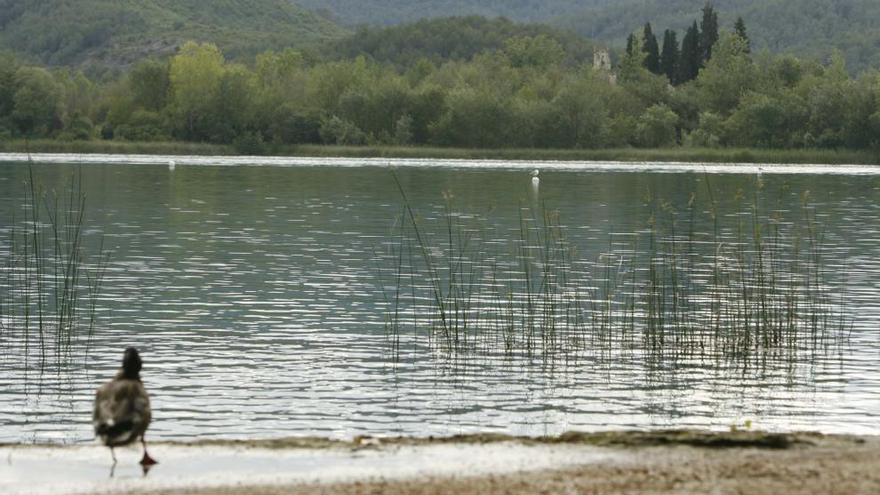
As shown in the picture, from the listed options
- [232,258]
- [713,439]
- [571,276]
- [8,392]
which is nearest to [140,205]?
[232,258]

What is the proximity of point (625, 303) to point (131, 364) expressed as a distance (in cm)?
1580

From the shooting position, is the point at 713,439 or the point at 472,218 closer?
the point at 713,439

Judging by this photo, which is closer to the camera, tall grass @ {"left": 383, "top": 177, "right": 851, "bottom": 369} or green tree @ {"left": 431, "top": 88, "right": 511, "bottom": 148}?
tall grass @ {"left": 383, "top": 177, "right": 851, "bottom": 369}

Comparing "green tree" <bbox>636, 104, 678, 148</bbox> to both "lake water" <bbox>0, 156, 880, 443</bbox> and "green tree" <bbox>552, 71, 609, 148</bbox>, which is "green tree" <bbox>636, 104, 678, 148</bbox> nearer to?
"green tree" <bbox>552, 71, 609, 148</bbox>

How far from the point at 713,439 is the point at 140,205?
5974 centimetres

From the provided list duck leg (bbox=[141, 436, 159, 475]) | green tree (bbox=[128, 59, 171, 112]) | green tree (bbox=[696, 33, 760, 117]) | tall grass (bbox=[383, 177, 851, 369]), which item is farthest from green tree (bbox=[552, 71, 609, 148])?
duck leg (bbox=[141, 436, 159, 475])

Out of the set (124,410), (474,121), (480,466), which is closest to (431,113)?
(474,121)

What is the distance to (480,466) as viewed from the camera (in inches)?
Result: 599

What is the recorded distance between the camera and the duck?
14.7 meters

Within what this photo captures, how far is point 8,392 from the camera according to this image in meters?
23.3

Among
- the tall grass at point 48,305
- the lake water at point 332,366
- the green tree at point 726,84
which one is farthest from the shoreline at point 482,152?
the tall grass at point 48,305

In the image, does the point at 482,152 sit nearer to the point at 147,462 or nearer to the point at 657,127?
the point at 657,127

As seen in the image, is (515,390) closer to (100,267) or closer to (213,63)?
(100,267)

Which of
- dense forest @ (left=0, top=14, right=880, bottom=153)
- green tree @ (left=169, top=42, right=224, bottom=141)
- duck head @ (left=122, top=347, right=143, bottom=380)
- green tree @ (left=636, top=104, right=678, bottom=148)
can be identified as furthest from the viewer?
green tree @ (left=169, top=42, right=224, bottom=141)
